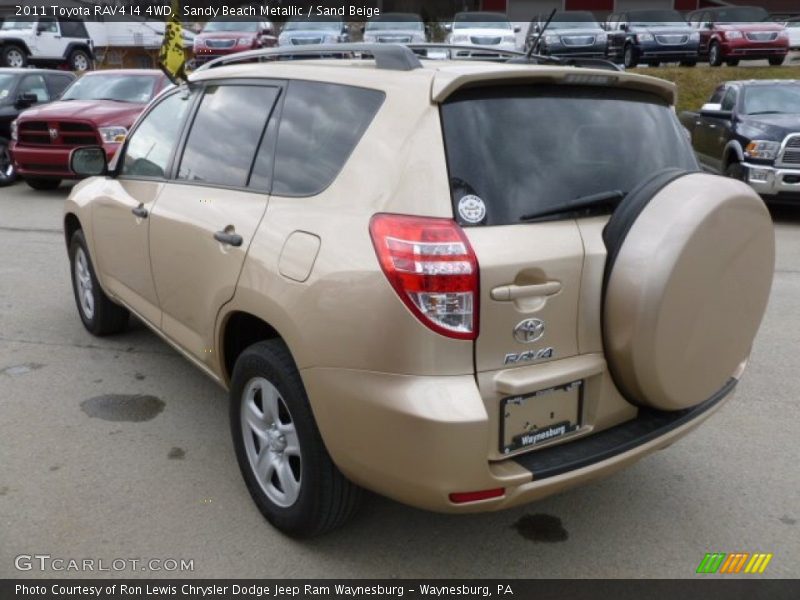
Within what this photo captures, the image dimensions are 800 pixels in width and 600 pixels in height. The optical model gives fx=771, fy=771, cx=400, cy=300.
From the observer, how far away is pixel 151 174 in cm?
420

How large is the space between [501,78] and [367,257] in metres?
0.81

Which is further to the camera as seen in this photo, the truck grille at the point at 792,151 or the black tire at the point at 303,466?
the truck grille at the point at 792,151

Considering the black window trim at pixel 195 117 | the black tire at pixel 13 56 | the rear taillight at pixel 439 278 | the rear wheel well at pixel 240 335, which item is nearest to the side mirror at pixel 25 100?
the black window trim at pixel 195 117

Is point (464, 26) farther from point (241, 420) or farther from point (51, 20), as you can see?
point (241, 420)

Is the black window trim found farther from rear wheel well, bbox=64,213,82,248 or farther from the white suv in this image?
the white suv

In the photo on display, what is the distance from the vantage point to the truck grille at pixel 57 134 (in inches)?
436

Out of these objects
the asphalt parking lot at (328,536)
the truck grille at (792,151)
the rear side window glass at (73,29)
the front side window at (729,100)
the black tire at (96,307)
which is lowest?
the asphalt parking lot at (328,536)

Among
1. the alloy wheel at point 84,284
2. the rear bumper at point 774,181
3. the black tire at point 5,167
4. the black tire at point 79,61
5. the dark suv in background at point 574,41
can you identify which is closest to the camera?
the alloy wheel at point 84,284

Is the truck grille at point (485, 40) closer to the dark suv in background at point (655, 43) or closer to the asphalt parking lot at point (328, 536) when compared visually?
the dark suv in background at point (655, 43)

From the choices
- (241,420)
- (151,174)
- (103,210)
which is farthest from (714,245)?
(103,210)

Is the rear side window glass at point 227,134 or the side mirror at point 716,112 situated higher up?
the rear side window glass at point 227,134

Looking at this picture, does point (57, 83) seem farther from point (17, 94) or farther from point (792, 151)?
point (792, 151)

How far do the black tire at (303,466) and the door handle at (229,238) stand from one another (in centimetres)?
43

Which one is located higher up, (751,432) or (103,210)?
(103,210)
